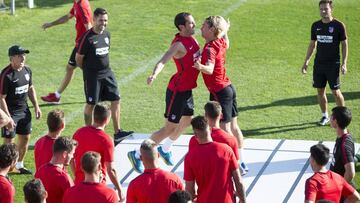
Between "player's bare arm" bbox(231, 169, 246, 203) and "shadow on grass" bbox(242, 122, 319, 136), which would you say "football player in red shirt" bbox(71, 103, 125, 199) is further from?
"shadow on grass" bbox(242, 122, 319, 136)

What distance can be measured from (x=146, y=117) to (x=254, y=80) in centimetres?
297

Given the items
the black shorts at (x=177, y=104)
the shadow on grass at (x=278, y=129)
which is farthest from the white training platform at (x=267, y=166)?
the black shorts at (x=177, y=104)

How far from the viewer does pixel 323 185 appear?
8.02 meters

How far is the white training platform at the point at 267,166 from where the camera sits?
37.3 feet

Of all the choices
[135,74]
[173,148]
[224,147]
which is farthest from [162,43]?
[224,147]

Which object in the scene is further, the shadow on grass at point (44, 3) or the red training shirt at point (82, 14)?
the shadow on grass at point (44, 3)

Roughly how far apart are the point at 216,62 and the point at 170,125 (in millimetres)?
1300

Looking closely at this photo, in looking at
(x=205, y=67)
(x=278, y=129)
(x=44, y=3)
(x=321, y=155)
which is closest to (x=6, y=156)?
(x=321, y=155)

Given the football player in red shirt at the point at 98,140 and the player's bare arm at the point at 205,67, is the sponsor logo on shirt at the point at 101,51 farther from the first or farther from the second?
the football player in red shirt at the point at 98,140

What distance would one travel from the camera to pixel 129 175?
12094 millimetres

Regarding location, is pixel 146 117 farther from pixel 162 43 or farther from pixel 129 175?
pixel 162 43

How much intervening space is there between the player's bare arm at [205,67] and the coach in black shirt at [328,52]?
3.44 metres

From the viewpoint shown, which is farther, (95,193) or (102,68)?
(102,68)

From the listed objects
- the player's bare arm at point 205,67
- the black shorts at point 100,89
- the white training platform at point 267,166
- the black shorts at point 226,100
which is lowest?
the white training platform at point 267,166
